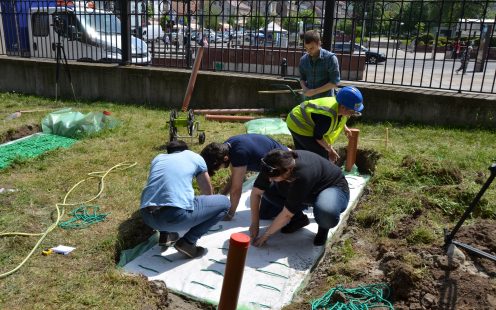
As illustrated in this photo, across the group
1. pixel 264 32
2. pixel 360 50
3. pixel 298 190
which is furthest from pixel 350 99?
pixel 264 32

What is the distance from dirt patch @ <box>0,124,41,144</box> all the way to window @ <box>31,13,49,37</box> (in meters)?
4.97

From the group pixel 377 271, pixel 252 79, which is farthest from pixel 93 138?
pixel 377 271

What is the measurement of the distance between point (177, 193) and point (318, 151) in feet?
5.32

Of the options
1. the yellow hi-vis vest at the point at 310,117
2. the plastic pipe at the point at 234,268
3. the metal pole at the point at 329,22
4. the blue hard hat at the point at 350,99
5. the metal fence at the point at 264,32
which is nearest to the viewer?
the plastic pipe at the point at 234,268

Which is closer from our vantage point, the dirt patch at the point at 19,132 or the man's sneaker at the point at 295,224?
the man's sneaker at the point at 295,224

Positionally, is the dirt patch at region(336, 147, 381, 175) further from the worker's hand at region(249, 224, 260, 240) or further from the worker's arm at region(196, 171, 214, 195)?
the worker's arm at region(196, 171, 214, 195)

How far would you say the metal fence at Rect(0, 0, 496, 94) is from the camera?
738 cm

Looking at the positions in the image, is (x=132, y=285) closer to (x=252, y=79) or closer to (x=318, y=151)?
(x=318, y=151)

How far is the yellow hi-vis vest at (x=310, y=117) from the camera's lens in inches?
161

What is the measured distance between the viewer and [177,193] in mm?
3250

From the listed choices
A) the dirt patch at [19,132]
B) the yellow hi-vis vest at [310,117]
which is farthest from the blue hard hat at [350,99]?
the dirt patch at [19,132]

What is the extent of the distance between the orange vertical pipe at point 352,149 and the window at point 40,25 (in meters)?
8.77

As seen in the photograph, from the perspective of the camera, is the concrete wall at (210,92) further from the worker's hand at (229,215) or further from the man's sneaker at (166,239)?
the man's sneaker at (166,239)

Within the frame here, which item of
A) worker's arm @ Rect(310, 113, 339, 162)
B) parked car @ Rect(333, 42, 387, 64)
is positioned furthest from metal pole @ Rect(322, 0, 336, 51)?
Answer: worker's arm @ Rect(310, 113, 339, 162)
